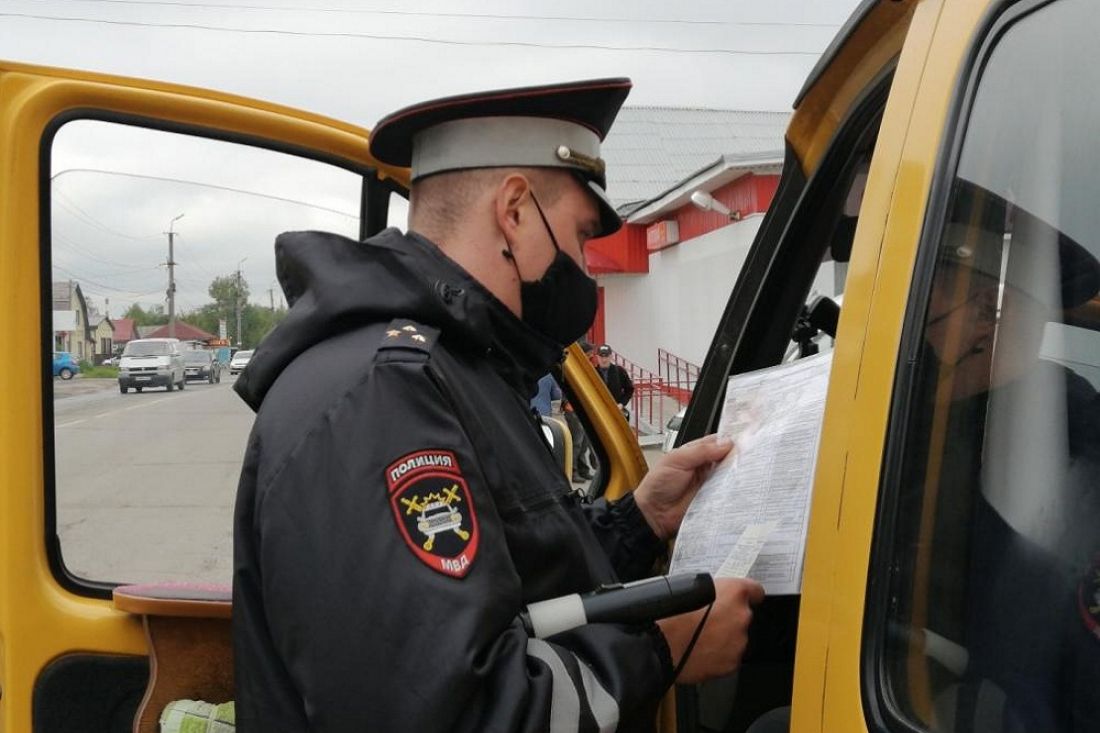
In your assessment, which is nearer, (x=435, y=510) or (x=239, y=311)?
(x=435, y=510)

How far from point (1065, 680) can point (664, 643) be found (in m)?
0.57

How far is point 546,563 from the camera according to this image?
4.97ft

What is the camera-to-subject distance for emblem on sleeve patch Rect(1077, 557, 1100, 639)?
107 cm

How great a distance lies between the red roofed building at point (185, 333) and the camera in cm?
246

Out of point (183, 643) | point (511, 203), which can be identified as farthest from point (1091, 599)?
point (183, 643)

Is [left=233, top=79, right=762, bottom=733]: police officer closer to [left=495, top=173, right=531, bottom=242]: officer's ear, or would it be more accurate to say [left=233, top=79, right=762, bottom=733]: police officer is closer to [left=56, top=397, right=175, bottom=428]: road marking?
[left=495, top=173, right=531, bottom=242]: officer's ear

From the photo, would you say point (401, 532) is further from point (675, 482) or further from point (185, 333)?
point (185, 333)

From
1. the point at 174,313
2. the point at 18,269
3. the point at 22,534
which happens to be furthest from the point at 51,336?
the point at 174,313

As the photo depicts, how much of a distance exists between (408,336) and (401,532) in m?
0.30

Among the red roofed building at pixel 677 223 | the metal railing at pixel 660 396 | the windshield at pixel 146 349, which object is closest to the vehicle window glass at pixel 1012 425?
the windshield at pixel 146 349

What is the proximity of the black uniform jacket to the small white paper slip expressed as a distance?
0.48ft

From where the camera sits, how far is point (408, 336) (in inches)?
57.2

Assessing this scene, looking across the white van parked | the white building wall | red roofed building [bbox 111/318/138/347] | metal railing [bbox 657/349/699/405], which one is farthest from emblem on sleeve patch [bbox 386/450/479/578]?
metal railing [bbox 657/349/699/405]

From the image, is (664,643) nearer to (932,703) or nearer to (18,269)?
(932,703)
